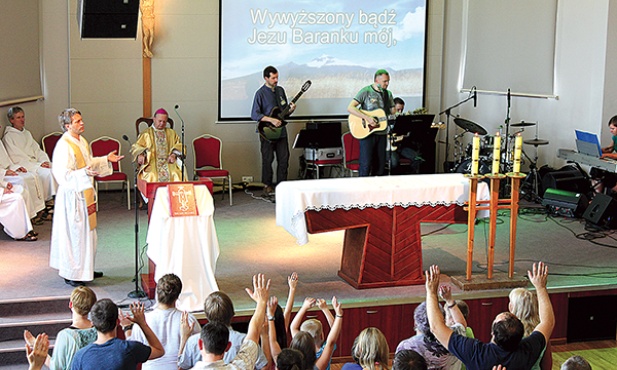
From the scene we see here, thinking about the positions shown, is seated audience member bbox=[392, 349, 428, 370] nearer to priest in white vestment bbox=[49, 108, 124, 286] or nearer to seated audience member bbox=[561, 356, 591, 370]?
seated audience member bbox=[561, 356, 591, 370]

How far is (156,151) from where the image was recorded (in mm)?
9812

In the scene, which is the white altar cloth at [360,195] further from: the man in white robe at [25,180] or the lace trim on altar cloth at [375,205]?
the man in white robe at [25,180]

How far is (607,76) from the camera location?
10.2 m

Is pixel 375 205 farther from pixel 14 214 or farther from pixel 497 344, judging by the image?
pixel 14 214

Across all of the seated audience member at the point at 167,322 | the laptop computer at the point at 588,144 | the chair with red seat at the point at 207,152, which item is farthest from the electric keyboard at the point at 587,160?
the seated audience member at the point at 167,322

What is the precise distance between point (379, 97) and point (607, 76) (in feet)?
8.75

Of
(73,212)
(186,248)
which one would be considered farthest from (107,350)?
(73,212)

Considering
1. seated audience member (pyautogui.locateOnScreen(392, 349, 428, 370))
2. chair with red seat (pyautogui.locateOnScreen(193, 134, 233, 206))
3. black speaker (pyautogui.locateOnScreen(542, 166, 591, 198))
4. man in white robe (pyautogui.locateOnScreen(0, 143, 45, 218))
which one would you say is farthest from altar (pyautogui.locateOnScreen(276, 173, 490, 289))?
chair with red seat (pyautogui.locateOnScreen(193, 134, 233, 206))

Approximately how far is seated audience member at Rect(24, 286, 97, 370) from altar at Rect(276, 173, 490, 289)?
265 centimetres

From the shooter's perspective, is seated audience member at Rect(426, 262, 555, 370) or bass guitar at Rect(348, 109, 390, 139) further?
bass guitar at Rect(348, 109, 390, 139)

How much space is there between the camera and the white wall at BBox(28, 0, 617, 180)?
34.4 feet

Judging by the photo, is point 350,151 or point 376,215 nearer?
point 376,215

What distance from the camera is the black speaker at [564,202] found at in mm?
10102

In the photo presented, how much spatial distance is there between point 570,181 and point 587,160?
755mm
